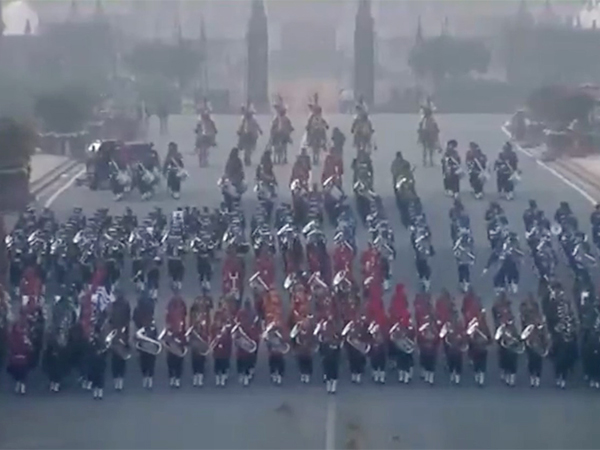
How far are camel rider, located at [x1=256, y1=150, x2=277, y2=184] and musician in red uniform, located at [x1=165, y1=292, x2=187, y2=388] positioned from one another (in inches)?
170

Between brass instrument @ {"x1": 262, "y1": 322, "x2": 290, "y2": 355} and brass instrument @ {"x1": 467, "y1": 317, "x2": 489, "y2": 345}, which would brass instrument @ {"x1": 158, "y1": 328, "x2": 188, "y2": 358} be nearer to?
brass instrument @ {"x1": 262, "y1": 322, "x2": 290, "y2": 355}

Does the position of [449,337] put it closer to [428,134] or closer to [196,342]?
[196,342]

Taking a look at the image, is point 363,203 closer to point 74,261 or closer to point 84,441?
point 74,261

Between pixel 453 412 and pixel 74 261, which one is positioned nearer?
pixel 453 412

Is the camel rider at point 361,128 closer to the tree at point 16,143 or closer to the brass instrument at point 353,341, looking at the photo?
the tree at point 16,143

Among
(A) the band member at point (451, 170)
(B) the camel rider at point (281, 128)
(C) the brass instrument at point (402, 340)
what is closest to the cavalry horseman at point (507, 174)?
(A) the band member at point (451, 170)

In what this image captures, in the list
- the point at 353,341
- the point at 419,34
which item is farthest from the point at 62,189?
the point at 419,34

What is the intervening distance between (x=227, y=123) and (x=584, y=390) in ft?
28.5

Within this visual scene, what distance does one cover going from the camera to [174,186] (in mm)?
17234

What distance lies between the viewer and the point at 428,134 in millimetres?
19641

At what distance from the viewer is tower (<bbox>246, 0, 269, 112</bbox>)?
22.5 m

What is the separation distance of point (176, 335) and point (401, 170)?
4978mm

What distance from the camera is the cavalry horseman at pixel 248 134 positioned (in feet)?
61.2

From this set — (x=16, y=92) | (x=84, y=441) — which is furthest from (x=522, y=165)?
(x=84, y=441)
